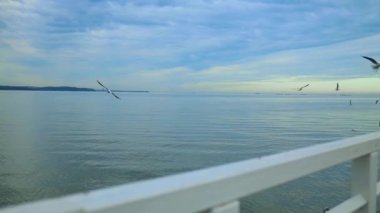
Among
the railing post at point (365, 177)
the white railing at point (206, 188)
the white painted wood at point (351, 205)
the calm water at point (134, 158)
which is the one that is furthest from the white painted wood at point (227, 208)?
the calm water at point (134, 158)

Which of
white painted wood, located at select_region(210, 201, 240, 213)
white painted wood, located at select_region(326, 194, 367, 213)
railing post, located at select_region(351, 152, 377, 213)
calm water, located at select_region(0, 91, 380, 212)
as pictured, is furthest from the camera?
calm water, located at select_region(0, 91, 380, 212)

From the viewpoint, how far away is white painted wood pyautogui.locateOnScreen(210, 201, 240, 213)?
117cm

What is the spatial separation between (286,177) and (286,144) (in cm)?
2216

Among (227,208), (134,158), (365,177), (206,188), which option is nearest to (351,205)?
(365,177)

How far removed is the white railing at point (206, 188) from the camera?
0.86 metres

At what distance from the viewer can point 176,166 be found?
1678 centimetres

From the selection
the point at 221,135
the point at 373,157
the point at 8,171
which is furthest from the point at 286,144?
the point at 373,157

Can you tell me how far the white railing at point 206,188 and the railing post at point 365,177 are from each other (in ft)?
1.09

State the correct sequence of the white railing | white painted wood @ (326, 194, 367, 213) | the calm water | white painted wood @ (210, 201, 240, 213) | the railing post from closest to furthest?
1. the white railing
2. white painted wood @ (210, 201, 240, 213)
3. white painted wood @ (326, 194, 367, 213)
4. the railing post
5. the calm water

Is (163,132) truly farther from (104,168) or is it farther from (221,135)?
(104,168)

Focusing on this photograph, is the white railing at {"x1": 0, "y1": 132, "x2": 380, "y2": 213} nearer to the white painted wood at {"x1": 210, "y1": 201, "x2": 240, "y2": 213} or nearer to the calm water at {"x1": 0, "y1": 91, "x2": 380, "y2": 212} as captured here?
the white painted wood at {"x1": 210, "y1": 201, "x2": 240, "y2": 213}

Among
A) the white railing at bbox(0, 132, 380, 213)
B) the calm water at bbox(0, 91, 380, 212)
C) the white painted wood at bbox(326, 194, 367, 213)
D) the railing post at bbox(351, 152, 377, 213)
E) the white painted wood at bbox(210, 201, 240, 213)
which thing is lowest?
the calm water at bbox(0, 91, 380, 212)

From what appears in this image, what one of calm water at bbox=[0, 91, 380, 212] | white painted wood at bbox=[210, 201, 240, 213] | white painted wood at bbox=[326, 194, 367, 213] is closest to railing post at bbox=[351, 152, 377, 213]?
white painted wood at bbox=[326, 194, 367, 213]

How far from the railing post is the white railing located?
0.33 m
